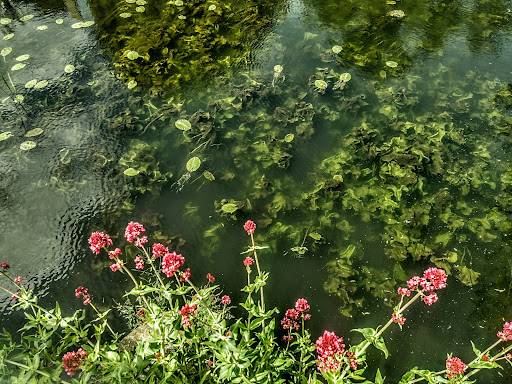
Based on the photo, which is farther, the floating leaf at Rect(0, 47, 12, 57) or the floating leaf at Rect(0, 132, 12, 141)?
the floating leaf at Rect(0, 47, 12, 57)

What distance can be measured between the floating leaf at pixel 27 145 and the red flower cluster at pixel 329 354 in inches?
143

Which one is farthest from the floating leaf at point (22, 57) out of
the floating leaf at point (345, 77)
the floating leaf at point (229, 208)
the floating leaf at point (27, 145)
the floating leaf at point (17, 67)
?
the floating leaf at point (345, 77)

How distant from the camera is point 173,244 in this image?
129 inches

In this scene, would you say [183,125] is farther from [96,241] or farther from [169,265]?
[169,265]

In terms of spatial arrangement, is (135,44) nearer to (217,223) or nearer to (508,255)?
(217,223)

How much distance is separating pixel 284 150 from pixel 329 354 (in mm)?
2427

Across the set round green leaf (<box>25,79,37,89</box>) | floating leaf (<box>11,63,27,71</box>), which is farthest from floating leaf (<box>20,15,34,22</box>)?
round green leaf (<box>25,79,37,89</box>)

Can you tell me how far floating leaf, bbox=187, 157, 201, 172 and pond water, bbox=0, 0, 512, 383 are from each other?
3 centimetres

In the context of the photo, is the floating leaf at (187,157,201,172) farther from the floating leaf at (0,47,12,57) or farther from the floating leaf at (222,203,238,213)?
the floating leaf at (0,47,12,57)

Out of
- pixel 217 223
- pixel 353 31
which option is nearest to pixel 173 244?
pixel 217 223

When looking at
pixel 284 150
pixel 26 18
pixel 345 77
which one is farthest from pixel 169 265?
pixel 26 18

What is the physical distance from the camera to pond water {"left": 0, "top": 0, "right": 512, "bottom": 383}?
305cm

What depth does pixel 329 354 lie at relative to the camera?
1.75 metres

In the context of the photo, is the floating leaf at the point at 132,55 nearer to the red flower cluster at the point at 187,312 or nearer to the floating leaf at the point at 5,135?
the floating leaf at the point at 5,135
